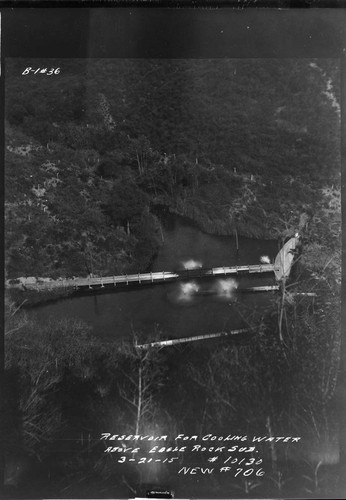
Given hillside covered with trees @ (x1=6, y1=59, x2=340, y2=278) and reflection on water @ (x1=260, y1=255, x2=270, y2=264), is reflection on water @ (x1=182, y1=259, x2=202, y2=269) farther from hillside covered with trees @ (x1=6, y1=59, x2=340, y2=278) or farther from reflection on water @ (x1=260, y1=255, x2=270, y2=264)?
reflection on water @ (x1=260, y1=255, x2=270, y2=264)

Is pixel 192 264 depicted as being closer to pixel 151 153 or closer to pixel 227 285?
pixel 227 285

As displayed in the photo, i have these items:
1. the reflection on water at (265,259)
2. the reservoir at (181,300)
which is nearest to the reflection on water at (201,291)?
the reservoir at (181,300)

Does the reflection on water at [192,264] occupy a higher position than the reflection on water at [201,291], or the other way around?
the reflection on water at [192,264]

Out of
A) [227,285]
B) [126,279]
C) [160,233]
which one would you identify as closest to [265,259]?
[227,285]

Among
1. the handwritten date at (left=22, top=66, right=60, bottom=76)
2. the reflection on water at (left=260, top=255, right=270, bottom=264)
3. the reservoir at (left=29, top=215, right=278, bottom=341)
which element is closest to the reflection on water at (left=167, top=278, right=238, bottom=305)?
the reservoir at (left=29, top=215, right=278, bottom=341)

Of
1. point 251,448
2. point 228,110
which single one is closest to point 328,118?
point 228,110

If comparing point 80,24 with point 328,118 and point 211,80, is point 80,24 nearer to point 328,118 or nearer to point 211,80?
point 211,80

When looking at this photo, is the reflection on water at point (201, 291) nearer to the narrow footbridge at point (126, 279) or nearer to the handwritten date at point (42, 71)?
the narrow footbridge at point (126, 279)
